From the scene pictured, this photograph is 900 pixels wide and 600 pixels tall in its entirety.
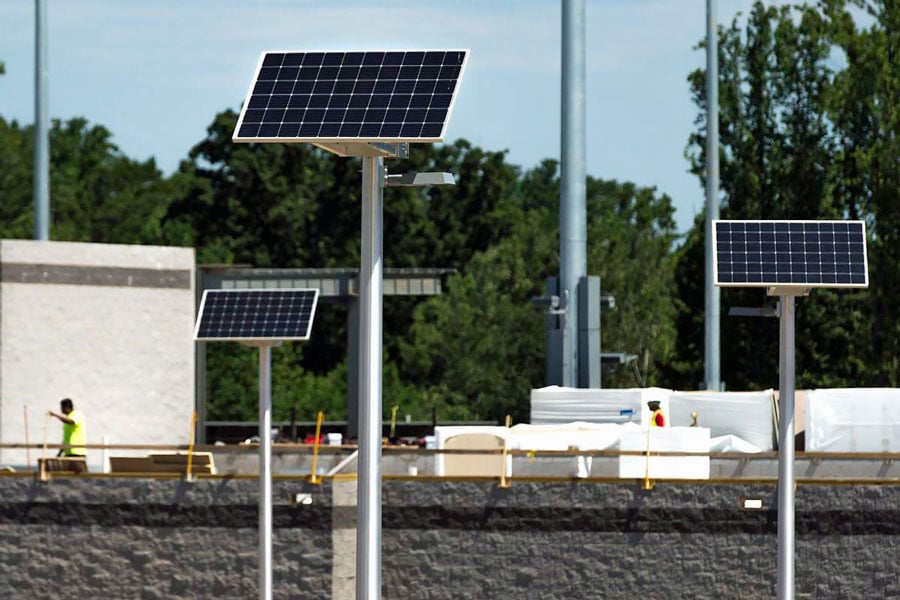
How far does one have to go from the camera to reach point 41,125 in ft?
129

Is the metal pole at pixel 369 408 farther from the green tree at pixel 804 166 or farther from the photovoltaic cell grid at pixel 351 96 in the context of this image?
the green tree at pixel 804 166

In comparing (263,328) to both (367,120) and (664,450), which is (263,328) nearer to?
(664,450)

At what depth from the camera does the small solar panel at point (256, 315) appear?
25.8m

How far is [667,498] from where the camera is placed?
89.3 feet

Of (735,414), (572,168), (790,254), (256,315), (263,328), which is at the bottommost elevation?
(735,414)

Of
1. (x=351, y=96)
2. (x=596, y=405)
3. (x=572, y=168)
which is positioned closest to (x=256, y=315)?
(x=596, y=405)

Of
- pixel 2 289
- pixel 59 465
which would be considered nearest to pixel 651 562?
pixel 59 465

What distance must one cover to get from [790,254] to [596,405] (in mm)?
10489

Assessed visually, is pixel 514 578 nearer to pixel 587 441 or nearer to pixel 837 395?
pixel 587 441

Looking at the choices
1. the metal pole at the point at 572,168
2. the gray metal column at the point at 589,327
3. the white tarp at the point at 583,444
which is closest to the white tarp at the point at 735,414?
the white tarp at the point at 583,444

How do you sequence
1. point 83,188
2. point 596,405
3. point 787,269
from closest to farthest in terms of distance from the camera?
point 787,269
point 596,405
point 83,188

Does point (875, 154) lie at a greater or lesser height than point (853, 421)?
greater

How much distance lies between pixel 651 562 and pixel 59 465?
31.8ft

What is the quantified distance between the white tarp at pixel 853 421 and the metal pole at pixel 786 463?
29.0ft
